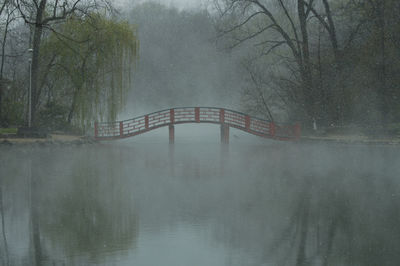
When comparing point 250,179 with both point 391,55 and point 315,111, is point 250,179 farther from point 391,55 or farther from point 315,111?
point 315,111

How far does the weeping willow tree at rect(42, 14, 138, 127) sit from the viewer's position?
1369 inches

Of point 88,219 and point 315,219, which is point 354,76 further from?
point 88,219

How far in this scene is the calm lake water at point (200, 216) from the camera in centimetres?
696

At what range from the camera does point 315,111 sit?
35094mm

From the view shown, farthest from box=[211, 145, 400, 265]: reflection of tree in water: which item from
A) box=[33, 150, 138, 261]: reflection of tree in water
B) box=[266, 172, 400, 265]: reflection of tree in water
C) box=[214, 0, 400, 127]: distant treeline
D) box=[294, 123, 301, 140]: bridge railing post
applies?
box=[294, 123, 301, 140]: bridge railing post

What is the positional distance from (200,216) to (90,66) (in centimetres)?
2735

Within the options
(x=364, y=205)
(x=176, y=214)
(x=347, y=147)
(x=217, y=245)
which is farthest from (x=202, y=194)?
(x=347, y=147)

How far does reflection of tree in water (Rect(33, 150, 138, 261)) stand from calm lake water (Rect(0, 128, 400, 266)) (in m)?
0.02

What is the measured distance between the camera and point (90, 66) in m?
35.5

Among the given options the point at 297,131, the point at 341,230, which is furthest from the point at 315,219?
the point at 297,131

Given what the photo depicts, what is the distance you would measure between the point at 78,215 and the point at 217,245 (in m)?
2.83

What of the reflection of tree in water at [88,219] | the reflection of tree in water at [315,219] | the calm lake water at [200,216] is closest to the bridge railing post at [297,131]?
the calm lake water at [200,216]

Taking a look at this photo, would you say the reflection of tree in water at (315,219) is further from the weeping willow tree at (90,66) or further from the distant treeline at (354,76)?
the weeping willow tree at (90,66)

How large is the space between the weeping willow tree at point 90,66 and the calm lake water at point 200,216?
1803 centimetres
